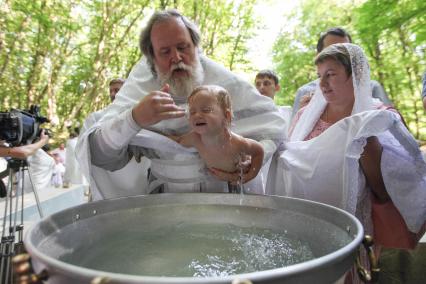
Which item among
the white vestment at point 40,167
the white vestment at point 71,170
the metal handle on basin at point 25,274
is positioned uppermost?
the metal handle on basin at point 25,274

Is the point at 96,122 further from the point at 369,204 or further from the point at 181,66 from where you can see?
the point at 369,204

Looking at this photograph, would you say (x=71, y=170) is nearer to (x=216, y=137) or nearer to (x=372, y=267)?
(x=216, y=137)

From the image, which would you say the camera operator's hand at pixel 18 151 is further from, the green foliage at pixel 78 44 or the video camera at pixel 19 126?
the green foliage at pixel 78 44

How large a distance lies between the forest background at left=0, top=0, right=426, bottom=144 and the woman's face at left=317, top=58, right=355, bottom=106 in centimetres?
383

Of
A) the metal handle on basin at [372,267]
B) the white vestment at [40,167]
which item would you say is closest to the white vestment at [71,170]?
the white vestment at [40,167]

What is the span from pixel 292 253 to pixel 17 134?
2238 mm

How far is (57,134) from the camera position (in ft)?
32.5

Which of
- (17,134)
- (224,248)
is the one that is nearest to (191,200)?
(224,248)

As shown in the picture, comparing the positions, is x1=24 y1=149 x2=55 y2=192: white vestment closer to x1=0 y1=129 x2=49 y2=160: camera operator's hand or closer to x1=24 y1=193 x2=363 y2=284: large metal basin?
x1=0 y1=129 x2=49 y2=160: camera operator's hand

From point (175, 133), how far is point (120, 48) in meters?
9.92

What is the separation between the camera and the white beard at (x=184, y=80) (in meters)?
1.81

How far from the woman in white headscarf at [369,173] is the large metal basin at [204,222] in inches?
15.5

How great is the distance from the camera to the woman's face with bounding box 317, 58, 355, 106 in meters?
1.93

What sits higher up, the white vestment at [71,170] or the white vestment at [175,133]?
the white vestment at [175,133]
